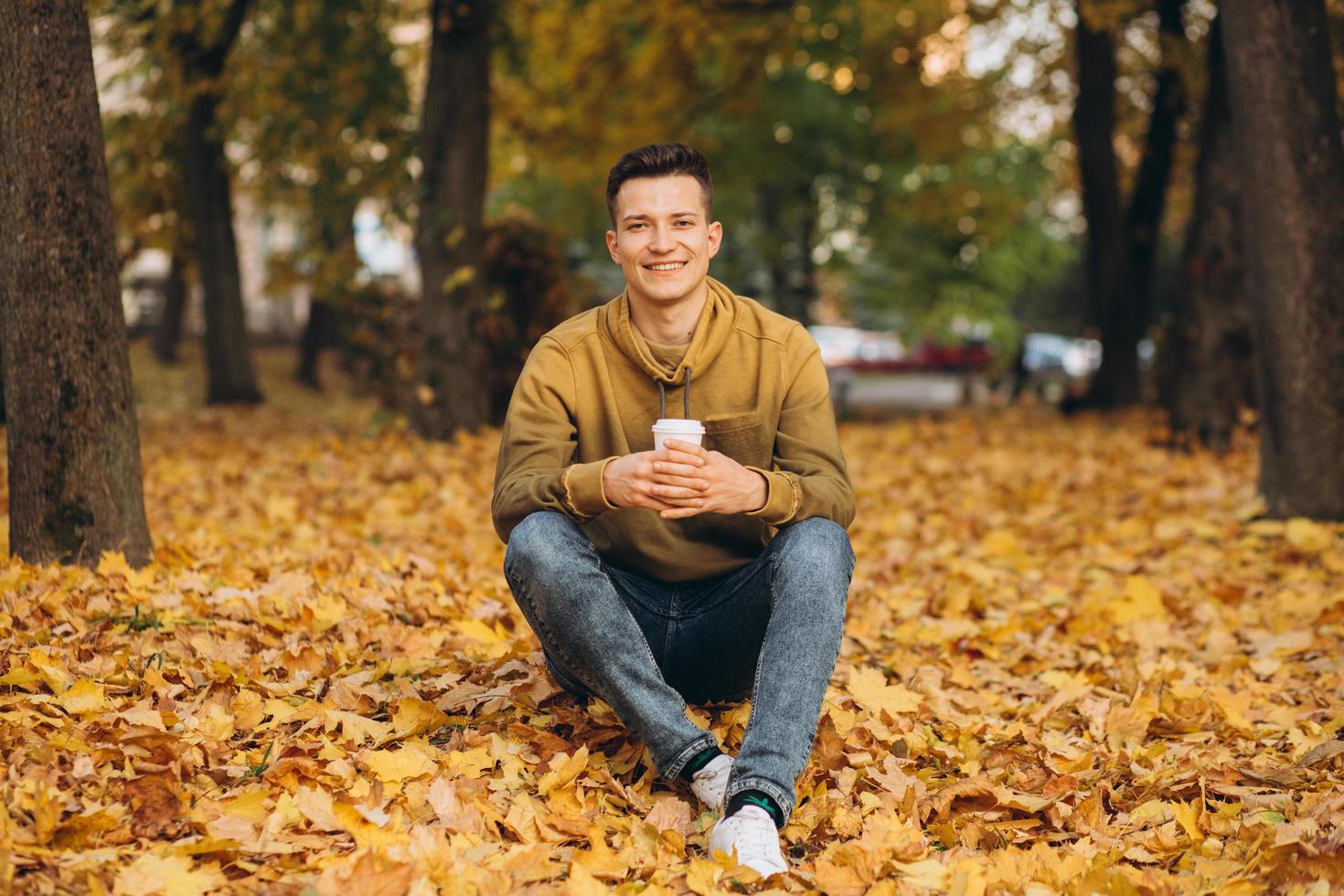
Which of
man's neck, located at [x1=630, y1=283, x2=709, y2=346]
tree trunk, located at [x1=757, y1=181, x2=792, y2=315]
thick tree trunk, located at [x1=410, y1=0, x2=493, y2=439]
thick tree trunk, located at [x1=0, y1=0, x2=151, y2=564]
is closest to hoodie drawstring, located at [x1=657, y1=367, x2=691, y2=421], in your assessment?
man's neck, located at [x1=630, y1=283, x2=709, y2=346]

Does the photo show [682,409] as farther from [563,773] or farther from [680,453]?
[563,773]

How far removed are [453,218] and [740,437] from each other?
7169 millimetres

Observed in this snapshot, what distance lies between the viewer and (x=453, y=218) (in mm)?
9977

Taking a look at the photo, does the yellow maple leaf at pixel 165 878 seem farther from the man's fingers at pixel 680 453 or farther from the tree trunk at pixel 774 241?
the tree trunk at pixel 774 241

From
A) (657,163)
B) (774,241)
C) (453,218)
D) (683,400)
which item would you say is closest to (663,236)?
(657,163)

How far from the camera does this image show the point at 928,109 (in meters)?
16.4

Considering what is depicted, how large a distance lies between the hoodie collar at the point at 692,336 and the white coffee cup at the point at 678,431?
0.42 m

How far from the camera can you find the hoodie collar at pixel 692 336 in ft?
10.7

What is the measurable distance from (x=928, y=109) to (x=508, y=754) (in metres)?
14.6

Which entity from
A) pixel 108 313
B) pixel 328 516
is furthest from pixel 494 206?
pixel 108 313

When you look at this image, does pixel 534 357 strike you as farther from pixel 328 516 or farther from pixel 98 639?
pixel 328 516

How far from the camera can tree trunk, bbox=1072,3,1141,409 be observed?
14391 millimetres

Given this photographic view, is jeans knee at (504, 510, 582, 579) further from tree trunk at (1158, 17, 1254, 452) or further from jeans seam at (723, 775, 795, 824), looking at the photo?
tree trunk at (1158, 17, 1254, 452)

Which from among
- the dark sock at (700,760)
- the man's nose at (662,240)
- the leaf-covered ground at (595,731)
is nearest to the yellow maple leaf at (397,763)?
the leaf-covered ground at (595,731)
